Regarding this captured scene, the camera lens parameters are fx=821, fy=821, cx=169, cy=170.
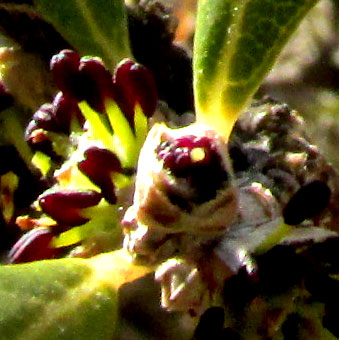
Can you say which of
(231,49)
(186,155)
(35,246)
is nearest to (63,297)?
(35,246)

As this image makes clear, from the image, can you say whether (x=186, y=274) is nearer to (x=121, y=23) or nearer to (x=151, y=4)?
(x=121, y=23)

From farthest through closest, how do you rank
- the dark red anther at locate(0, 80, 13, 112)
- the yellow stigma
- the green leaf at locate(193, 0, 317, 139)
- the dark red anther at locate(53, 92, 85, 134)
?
the dark red anther at locate(0, 80, 13, 112), the dark red anther at locate(53, 92, 85, 134), the green leaf at locate(193, 0, 317, 139), the yellow stigma

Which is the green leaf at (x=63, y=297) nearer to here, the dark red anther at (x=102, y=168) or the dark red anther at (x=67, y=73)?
the dark red anther at (x=102, y=168)

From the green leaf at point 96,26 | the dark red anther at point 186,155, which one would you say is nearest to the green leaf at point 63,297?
the dark red anther at point 186,155

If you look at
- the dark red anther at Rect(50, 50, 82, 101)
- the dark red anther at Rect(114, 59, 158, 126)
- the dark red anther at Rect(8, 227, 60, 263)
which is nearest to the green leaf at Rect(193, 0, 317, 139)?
the dark red anther at Rect(114, 59, 158, 126)

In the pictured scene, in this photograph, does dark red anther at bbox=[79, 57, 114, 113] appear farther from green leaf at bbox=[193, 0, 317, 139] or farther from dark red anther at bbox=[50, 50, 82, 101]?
green leaf at bbox=[193, 0, 317, 139]

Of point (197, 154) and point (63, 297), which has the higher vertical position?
point (197, 154)

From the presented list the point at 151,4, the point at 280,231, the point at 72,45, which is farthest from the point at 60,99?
the point at 280,231

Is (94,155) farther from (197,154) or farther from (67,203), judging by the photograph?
(197,154)
